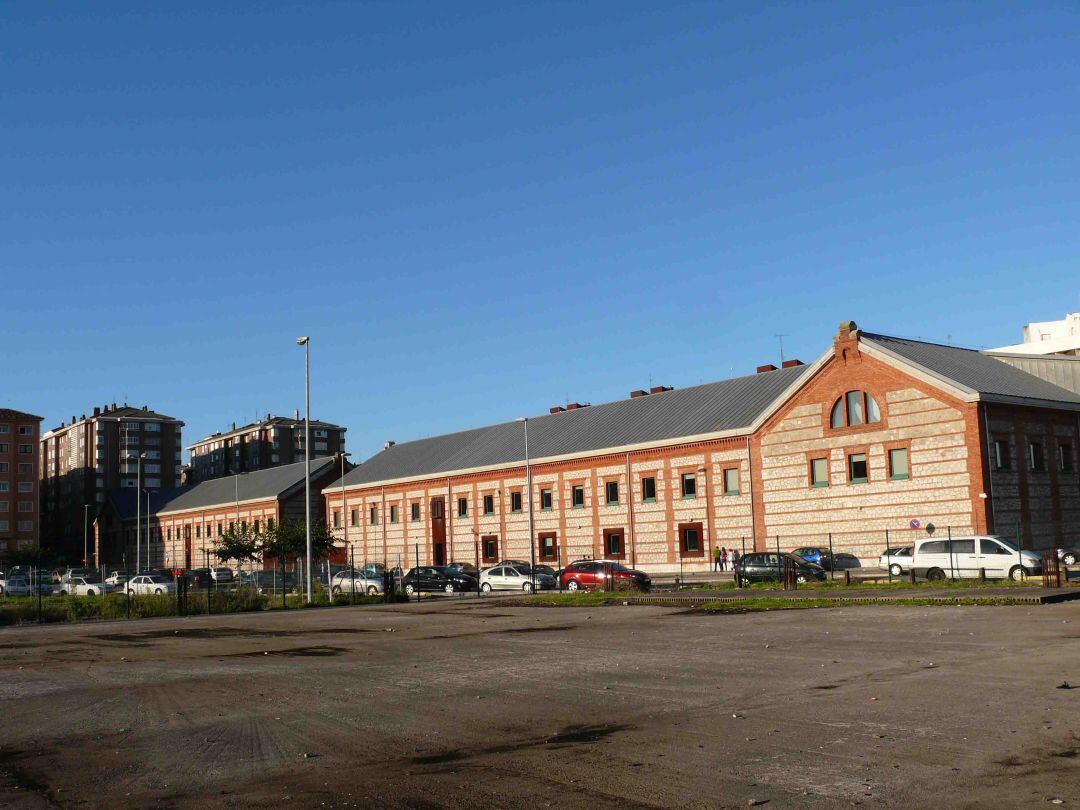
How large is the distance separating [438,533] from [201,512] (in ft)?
136

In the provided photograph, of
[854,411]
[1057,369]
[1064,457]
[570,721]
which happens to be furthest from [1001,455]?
[570,721]

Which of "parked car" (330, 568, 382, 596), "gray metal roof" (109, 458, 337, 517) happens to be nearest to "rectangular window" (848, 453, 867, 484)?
"parked car" (330, 568, 382, 596)

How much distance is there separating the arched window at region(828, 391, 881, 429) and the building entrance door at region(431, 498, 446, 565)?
32870mm

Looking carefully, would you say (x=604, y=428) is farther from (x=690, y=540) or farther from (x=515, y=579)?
(x=515, y=579)

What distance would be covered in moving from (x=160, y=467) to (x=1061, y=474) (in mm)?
138951

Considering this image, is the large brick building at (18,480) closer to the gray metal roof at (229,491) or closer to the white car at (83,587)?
the gray metal roof at (229,491)

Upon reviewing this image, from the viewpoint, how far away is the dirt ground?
8.52m

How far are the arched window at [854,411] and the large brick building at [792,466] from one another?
9 centimetres

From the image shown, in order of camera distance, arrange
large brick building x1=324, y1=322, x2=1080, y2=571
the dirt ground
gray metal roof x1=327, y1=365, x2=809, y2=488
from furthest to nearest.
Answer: gray metal roof x1=327, y1=365, x2=809, y2=488 → large brick building x1=324, y1=322, x2=1080, y2=571 → the dirt ground

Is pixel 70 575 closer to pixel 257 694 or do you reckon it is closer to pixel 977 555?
pixel 977 555

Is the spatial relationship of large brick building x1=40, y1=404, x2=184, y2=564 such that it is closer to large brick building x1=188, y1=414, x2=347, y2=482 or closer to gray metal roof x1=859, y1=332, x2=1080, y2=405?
large brick building x1=188, y1=414, x2=347, y2=482

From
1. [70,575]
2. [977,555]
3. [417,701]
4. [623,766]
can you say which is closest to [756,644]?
[417,701]

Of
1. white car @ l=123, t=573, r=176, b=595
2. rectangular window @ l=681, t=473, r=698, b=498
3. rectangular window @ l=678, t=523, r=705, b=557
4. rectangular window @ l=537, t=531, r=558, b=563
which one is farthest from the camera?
rectangular window @ l=537, t=531, r=558, b=563

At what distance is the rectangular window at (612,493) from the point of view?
210 feet
